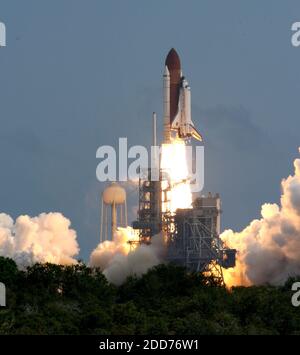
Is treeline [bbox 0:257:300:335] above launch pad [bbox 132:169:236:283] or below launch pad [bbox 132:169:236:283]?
below

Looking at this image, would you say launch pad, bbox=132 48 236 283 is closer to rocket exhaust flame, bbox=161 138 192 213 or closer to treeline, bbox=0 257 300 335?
rocket exhaust flame, bbox=161 138 192 213

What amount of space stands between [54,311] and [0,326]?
7122 mm

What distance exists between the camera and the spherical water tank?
5453 inches

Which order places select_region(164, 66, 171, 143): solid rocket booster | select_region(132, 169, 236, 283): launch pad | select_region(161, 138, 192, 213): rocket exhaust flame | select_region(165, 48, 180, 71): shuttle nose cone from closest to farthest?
1. select_region(132, 169, 236, 283): launch pad
2. select_region(161, 138, 192, 213): rocket exhaust flame
3. select_region(164, 66, 171, 143): solid rocket booster
4. select_region(165, 48, 180, 71): shuttle nose cone

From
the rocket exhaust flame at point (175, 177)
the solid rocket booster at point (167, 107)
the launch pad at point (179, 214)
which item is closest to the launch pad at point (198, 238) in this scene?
the launch pad at point (179, 214)

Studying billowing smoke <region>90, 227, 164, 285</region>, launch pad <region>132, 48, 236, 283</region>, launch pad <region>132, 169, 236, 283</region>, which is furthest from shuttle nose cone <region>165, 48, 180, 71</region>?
billowing smoke <region>90, 227, 164, 285</region>

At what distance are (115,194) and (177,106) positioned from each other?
1070 cm

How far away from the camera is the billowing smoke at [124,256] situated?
4867 inches

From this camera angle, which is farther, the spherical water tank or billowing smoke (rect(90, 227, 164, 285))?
the spherical water tank

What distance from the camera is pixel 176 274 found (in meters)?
116

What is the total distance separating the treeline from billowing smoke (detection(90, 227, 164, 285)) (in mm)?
5580

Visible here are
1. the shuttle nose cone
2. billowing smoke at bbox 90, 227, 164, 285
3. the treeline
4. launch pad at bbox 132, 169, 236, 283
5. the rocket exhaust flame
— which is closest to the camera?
the treeline

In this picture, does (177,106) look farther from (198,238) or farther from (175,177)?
(198,238)
